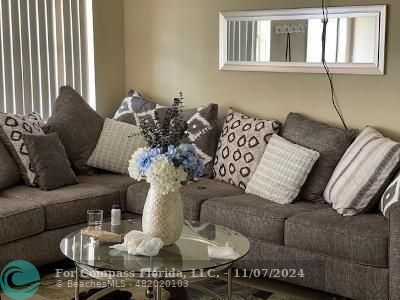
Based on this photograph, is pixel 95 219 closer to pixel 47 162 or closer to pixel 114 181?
pixel 47 162

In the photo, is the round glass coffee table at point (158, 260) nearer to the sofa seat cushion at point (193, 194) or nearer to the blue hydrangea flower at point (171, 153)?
the blue hydrangea flower at point (171, 153)

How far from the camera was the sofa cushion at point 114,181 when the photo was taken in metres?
4.29

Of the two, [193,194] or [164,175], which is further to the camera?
[193,194]

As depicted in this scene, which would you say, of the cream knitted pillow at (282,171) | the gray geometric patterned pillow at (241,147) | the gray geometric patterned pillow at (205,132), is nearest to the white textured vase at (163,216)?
the cream knitted pillow at (282,171)

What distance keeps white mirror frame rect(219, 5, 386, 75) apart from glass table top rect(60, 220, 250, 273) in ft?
4.81

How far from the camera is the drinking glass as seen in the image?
310 centimetres

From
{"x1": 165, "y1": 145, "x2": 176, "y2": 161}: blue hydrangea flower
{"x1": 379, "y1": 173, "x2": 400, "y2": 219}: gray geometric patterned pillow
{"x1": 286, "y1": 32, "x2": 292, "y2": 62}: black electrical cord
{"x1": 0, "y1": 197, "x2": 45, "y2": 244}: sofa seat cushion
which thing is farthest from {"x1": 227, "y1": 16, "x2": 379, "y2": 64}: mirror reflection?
{"x1": 0, "y1": 197, "x2": 45, "y2": 244}: sofa seat cushion

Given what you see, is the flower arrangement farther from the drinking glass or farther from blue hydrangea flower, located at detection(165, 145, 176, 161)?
the drinking glass

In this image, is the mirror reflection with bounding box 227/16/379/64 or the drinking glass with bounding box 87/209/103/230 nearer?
the drinking glass with bounding box 87/209/103/230

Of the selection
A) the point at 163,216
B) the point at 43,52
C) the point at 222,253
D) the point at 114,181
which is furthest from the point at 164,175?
the point at 43,52

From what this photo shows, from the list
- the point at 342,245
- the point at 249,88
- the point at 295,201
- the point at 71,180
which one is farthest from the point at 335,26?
the point at 71,180

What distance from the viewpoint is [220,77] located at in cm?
478

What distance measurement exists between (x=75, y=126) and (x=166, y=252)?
1964 millimetres

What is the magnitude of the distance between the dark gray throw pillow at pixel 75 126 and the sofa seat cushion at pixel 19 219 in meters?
0.80
